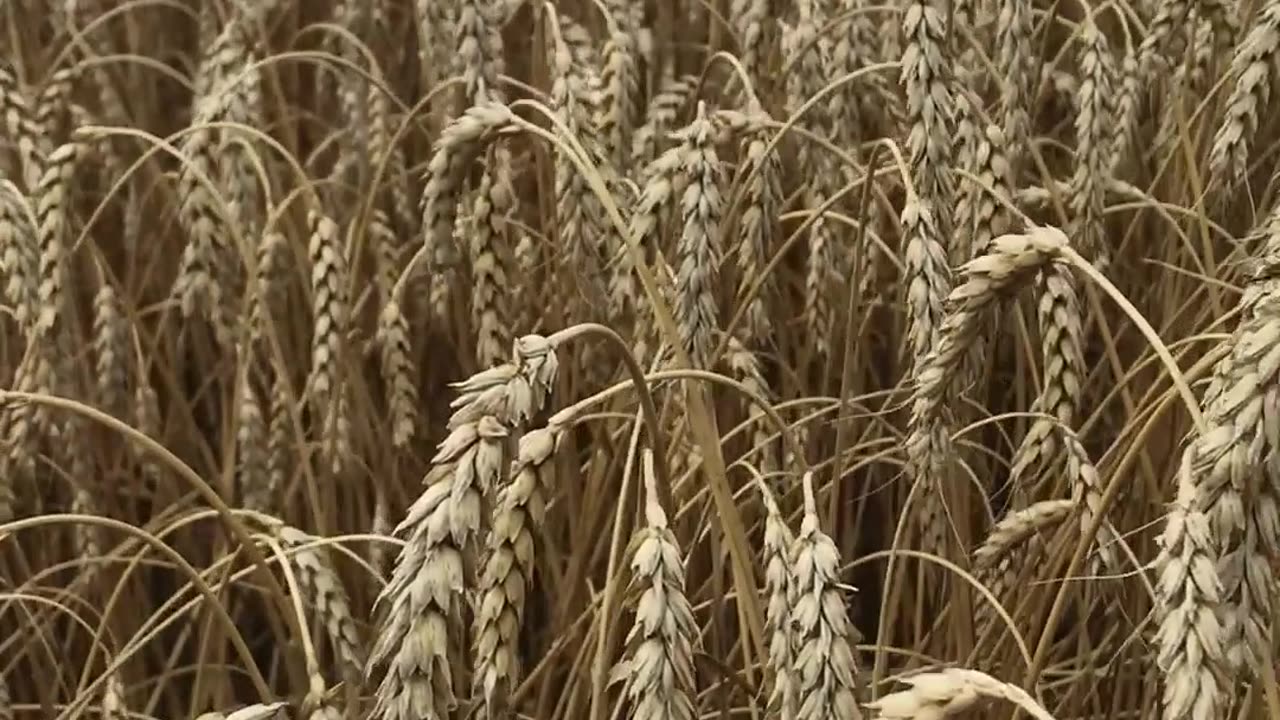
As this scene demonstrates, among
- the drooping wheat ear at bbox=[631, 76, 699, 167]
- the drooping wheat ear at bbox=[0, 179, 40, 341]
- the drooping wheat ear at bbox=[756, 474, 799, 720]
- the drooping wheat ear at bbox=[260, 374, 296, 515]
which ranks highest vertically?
the drooping wheat ear at bbox=[631, 76, 699, 167]

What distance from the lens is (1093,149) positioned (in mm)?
1264

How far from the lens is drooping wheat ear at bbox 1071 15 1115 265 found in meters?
1.26

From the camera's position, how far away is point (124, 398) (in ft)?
5.26

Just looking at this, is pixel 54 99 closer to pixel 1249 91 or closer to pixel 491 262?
pixel 491 262

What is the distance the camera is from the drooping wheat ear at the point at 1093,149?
126 cm

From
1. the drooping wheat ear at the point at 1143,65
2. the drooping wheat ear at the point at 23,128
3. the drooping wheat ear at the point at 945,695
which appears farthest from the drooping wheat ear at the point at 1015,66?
the drooping wheat ear at the point at 23,128

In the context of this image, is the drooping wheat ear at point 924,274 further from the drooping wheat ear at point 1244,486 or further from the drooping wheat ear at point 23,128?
the drooping wheat ear at point 23,128

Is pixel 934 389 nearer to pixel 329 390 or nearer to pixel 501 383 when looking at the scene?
pixel 501 383

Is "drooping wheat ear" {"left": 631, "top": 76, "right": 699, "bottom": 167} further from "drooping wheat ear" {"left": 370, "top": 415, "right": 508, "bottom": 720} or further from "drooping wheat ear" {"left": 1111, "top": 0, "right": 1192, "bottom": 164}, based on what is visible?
"drooping wheat ear" {"left": 370, "top": 415, "right": 508, "bottom": 720}

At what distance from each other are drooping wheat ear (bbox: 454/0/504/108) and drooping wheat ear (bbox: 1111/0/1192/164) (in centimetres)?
62

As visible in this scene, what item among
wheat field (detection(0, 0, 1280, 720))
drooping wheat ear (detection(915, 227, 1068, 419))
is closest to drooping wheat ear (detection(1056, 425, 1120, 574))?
wheat field (detection(0, 0, 1280, 720))

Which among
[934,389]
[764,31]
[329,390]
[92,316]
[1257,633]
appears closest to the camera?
[1257,633]

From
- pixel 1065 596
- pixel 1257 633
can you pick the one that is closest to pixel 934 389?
pixel 1065 596

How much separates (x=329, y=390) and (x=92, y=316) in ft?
2.87
